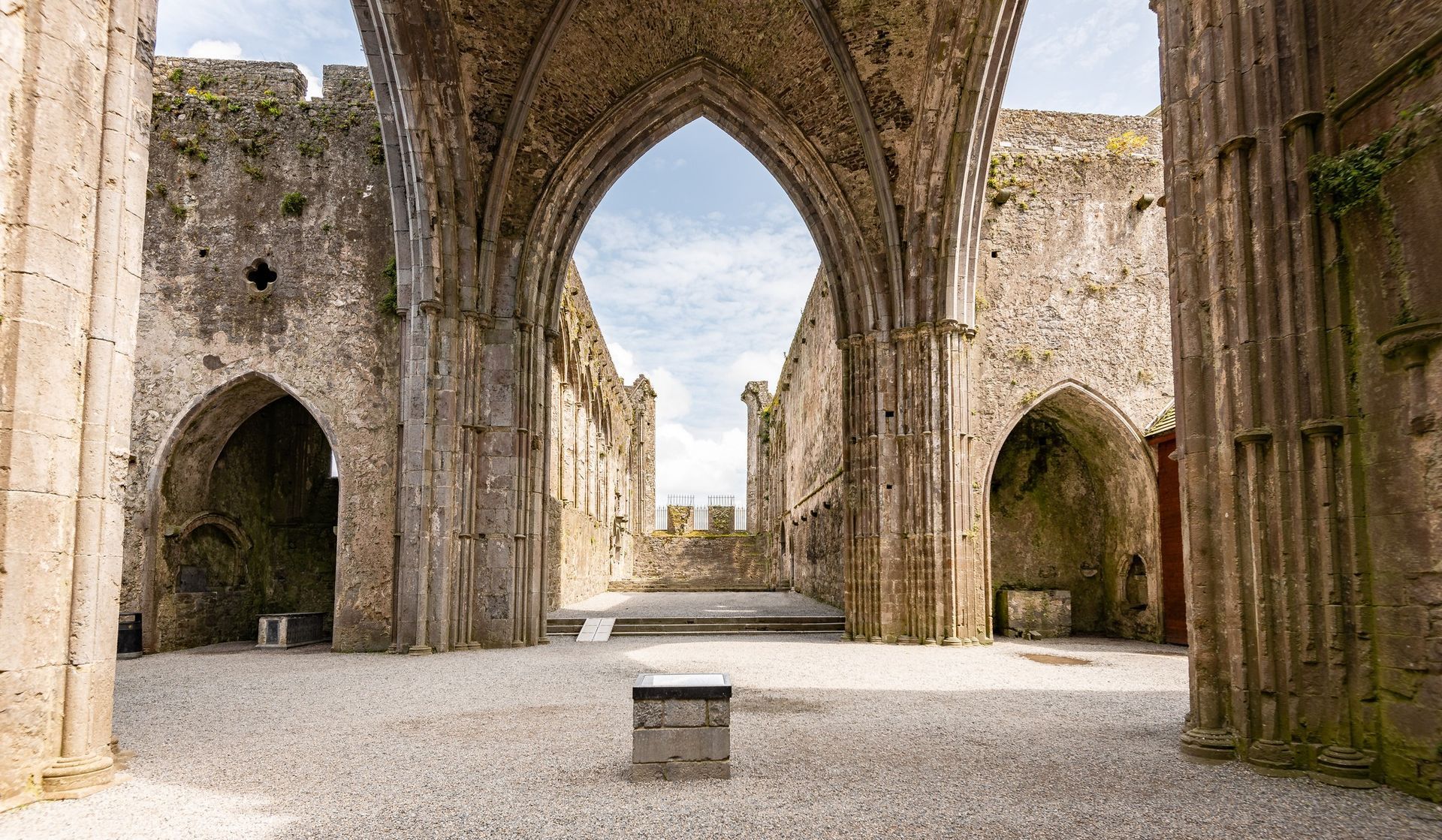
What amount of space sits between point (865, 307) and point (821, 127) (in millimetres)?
2883

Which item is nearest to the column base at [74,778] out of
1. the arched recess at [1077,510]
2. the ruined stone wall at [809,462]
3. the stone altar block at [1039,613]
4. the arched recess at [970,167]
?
the arched recess at [970,167]

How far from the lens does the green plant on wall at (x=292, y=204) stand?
12.6 meters

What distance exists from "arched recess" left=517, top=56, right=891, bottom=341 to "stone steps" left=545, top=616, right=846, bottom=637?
477 cm

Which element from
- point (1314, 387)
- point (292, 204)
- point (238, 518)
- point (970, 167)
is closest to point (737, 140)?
point (970, 167)

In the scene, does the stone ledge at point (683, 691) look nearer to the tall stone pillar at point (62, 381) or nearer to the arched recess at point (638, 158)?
the tall stone pillar at point (62, 381)

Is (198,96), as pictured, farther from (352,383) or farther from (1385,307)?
(1385,307)

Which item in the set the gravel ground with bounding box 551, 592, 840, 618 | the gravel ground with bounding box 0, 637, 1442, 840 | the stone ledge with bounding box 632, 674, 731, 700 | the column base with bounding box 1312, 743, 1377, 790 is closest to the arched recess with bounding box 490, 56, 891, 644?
the gravel ground with bounding box 551, 592, 840, 618

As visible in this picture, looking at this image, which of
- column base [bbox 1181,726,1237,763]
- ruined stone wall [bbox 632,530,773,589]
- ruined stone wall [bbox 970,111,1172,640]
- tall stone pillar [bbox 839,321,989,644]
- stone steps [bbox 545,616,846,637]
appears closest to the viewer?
column base [bbox 1181,726,1237,763]

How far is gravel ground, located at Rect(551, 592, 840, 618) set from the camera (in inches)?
644

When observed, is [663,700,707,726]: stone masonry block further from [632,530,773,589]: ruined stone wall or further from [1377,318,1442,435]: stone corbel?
[632,530,773,589]: ruined stone wall

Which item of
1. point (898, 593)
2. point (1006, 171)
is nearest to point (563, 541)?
point (898, 593)

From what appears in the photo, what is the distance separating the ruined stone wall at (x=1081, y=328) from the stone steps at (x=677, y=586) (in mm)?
14645

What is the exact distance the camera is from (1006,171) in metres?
14.1

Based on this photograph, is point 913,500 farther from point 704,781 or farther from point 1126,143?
point 704,781
